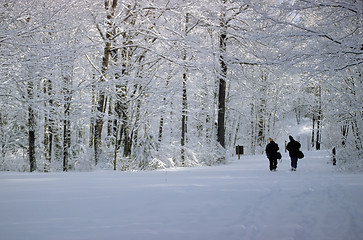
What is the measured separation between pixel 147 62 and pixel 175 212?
8622 mm

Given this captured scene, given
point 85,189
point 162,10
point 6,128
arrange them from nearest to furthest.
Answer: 1. point 85,189
2. point 162,10
3. point 6,128

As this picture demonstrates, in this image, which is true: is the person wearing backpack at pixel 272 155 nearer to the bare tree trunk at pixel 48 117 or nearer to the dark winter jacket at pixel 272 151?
the dark winter jacket at pixel 272 151

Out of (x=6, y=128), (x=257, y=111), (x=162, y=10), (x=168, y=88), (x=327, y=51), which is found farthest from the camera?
(x=257, y=111)

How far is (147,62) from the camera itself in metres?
11.7

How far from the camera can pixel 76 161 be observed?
12.8 m

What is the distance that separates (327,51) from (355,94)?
5.20 metres

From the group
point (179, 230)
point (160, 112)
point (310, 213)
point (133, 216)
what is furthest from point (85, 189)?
point (160, 112)

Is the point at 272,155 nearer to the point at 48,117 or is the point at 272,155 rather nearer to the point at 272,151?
the point at 272,151

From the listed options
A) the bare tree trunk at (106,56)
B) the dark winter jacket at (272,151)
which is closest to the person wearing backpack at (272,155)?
the dark winter jacket at (272,151)

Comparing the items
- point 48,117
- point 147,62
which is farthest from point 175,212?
point 147,62

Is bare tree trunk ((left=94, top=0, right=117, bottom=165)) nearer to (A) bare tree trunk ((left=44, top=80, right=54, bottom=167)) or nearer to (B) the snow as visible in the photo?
(A) bare tree trunk ((left=44, top=80, right=54, bottom=167))

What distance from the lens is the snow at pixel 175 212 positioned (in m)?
3.32

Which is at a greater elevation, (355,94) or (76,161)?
(355,94)

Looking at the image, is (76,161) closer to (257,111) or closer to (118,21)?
(118,21)
